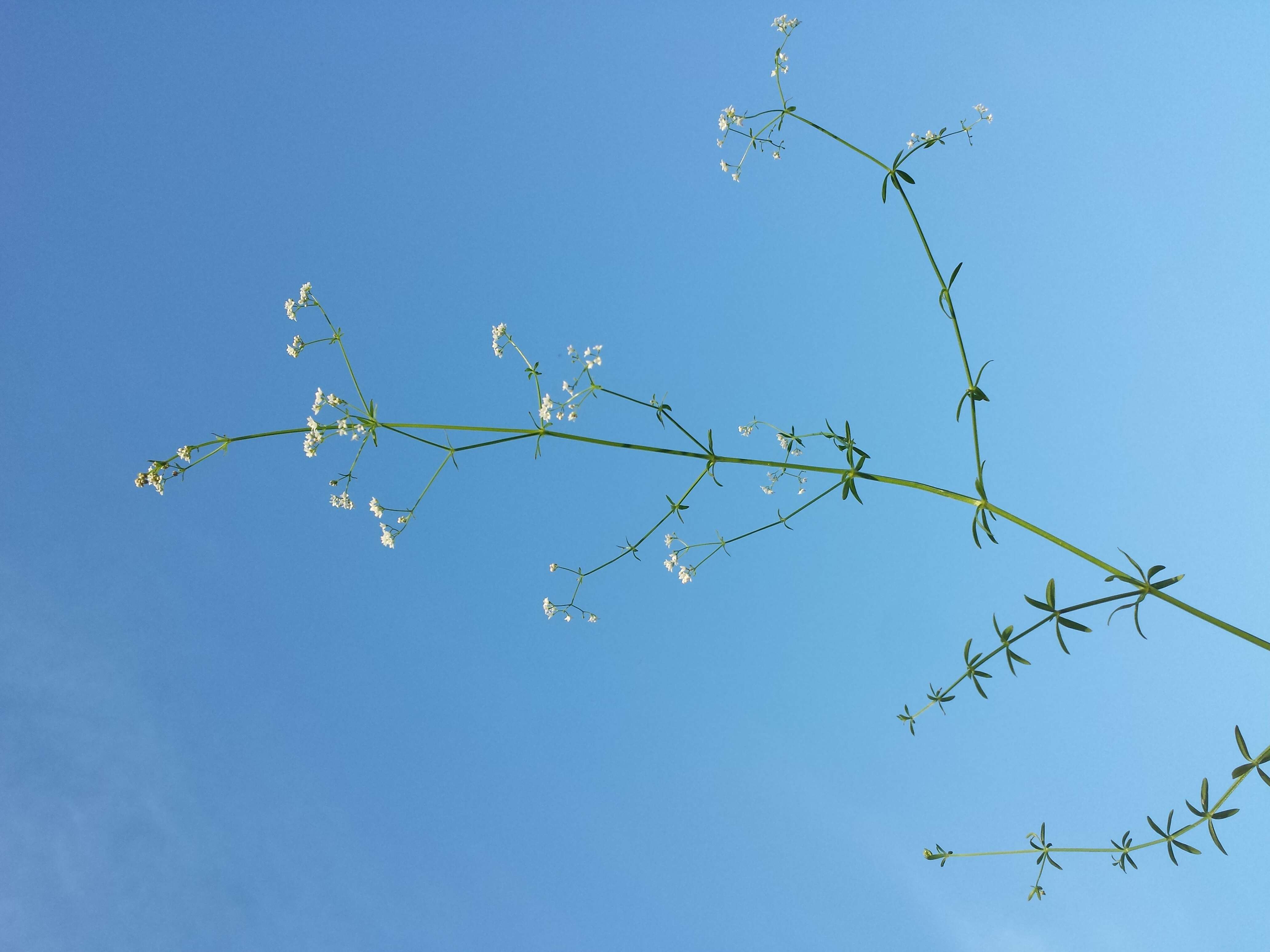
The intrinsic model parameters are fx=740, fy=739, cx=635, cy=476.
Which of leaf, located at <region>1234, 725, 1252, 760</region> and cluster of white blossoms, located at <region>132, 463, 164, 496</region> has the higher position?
cluster of white blossoms, located at <region>132, 463, 164, 496</region>

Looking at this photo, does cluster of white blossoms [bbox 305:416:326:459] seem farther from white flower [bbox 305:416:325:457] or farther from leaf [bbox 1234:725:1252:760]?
leaf [bbox 1234:725:1252:760]

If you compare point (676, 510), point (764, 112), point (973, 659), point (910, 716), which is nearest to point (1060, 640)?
point (973, 659)

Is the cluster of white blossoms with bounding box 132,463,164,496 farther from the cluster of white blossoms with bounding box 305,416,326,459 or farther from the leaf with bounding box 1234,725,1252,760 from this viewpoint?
the leaf with bounding box 1234,725,1252,760

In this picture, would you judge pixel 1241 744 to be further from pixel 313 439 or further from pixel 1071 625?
pixel 313 439

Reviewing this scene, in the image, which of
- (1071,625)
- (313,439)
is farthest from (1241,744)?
(313,439)

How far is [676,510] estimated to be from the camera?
13.6ft

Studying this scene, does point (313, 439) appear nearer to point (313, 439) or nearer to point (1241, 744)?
point (313, 439)

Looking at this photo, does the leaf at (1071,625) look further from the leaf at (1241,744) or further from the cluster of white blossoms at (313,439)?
the cluster of white blossoms at (313,439)

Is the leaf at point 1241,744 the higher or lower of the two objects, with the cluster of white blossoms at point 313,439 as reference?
lower

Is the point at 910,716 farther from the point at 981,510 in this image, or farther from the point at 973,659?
the point at 981,510

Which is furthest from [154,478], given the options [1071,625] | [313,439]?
[1071,625]

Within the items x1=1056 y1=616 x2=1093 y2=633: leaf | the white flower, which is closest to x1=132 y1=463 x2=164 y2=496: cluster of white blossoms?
the white flower

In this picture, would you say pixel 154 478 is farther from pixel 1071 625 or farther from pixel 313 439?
pixel 1071 625

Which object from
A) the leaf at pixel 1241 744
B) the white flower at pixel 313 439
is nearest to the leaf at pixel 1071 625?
the leaf at pixel 1241 744
